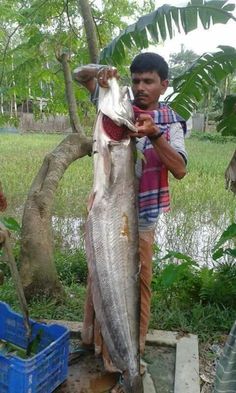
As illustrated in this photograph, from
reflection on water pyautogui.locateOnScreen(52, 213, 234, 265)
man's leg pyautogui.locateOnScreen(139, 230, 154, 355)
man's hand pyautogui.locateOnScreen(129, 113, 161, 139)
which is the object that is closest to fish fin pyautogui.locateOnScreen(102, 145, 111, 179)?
man's hand pyautogui.locateOnScreen(129, 113, 161, 139)

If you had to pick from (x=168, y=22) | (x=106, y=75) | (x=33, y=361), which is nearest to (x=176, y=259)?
(x=168, y=22)

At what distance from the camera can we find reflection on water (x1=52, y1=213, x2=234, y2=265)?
19.7 ft

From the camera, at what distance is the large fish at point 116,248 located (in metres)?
2.18

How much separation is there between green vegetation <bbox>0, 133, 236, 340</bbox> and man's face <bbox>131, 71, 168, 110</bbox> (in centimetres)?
169

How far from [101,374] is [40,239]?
1338mm

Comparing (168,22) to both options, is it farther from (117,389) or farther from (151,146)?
(117,389)

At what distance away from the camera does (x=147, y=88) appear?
256cm

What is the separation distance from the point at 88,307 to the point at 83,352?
0.35 meters

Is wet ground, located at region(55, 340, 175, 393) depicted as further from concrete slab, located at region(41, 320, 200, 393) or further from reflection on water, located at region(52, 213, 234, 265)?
reflection on water, located at region(52, 213, 234, 265)

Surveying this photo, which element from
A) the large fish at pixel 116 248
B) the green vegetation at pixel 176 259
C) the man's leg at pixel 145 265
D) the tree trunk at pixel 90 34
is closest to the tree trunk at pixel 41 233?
the green vegetation at pixel 176 259

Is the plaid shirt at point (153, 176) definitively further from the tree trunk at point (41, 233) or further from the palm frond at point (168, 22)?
the tree trunk at point (41, 233)

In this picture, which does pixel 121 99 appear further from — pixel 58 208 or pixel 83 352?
pixel 58 208

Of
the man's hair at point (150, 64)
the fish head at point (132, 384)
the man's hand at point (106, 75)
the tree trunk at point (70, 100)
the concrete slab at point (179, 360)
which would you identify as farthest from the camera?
the tree trunk at point (70, 100)

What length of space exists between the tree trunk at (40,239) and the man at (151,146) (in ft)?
4.10
